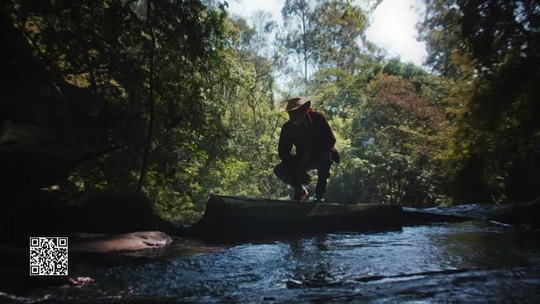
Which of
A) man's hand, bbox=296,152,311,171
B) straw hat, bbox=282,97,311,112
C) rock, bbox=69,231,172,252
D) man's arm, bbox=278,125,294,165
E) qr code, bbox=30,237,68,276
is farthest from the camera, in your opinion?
man's arm, bbox=278,125,294,165

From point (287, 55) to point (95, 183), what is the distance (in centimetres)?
1888

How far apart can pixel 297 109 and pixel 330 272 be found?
363 cm

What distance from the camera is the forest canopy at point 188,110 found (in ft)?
18.7

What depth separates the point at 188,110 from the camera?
7.46 meters

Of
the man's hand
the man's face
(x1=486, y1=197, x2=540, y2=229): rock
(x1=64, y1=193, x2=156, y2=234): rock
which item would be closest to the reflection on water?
(x1=64, y1=193, x2=156, y2=234): rock

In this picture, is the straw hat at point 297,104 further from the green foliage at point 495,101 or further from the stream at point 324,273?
the green foliage at point 495,101

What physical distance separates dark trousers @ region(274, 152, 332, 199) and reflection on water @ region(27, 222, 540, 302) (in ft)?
5.90

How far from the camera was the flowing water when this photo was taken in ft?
8.43

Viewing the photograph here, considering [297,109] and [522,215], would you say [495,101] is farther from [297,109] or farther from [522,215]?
[297,109]

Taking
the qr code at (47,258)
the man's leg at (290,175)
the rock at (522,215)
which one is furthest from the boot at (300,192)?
the qr code at (47,258)

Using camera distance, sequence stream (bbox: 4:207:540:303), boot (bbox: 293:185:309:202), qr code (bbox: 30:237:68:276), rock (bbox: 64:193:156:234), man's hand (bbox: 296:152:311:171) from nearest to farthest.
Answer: stream (bbox: 4:207:540:303), qr code (bbox: 30:237:68:276), rock (bbox: 64:193:156:234), man's hand (bbox: 296:152:311:171), boot (bbox: 293:185:309:202)

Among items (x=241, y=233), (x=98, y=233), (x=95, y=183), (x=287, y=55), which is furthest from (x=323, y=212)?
(x=287, y=55)

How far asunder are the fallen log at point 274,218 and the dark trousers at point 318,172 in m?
0.73

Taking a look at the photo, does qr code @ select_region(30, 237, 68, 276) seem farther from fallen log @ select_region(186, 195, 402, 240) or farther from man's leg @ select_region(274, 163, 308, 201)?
man's leg @ select_region(274, 163, 308, 201)
